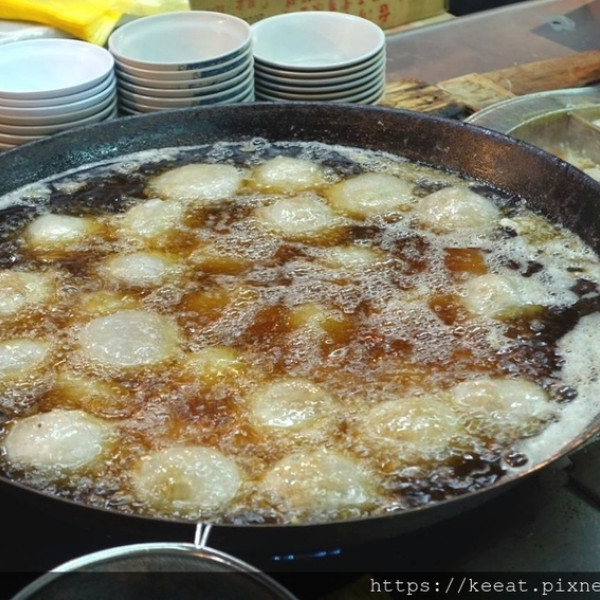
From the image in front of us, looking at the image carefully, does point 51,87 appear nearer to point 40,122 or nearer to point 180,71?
point 40,122

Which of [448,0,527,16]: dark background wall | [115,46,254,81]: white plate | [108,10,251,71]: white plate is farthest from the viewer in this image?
[448,0,527,16]: dark background wall

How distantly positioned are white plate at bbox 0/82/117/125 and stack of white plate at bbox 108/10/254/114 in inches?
7.2

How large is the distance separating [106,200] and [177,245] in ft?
1.04

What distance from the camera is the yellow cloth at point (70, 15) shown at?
2957 mm

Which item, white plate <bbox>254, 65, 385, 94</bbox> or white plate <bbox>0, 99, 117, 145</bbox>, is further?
white plate <bbox>254, 65, 385, 94</bbox>

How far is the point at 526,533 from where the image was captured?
5.95 feet

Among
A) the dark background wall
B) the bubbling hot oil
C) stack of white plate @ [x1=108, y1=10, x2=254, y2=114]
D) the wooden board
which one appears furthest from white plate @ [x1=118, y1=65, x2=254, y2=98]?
the dark background wall

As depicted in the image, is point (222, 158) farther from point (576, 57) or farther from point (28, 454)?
point (576, 57)

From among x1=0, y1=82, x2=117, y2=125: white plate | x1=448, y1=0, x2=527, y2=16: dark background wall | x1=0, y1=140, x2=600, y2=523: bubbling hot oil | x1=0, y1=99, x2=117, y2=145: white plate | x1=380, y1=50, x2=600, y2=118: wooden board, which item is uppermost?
x1=0, y1=82, x2=117, y2=125: white plate

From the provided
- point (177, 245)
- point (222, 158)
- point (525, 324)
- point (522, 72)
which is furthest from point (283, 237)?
point (522, 72)

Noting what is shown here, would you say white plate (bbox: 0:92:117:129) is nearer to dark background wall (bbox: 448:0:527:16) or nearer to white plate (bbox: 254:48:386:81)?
white plate (bbox: 254:48:386:81)

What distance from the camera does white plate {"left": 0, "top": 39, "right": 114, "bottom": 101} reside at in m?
2.88

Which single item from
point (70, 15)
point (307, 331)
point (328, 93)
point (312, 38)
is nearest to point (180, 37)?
point (70, 15)

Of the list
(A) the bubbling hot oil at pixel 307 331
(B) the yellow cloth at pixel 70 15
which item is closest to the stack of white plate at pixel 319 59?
(A) the bubbling hot oil at pixel 307 331
